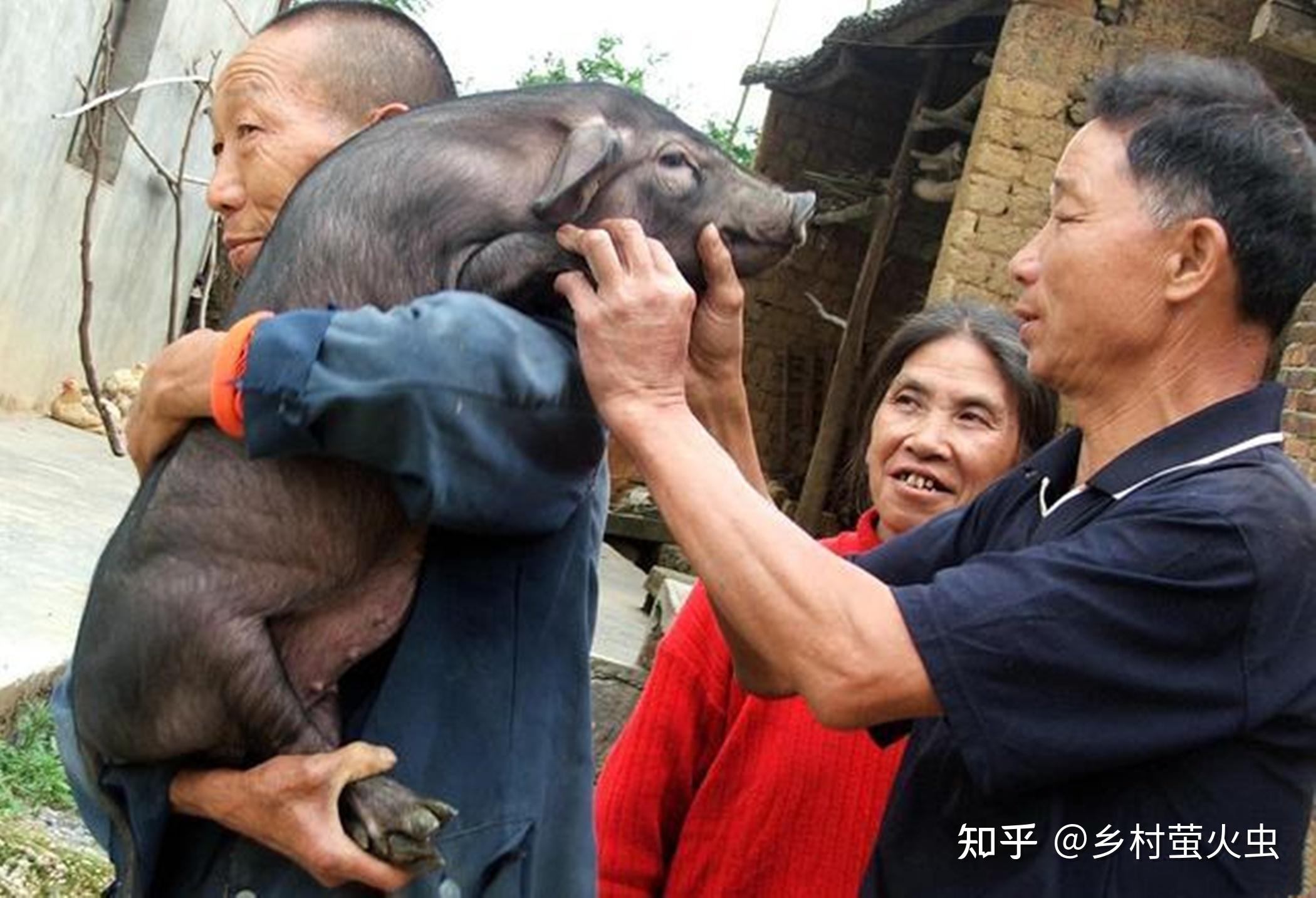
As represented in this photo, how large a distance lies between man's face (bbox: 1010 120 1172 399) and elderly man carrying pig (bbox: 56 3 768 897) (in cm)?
41

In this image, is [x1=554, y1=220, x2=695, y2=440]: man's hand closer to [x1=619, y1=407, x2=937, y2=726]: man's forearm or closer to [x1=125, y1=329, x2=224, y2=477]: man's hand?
[x1=619, y1=407, x2=937, y2=726]: man's forearm

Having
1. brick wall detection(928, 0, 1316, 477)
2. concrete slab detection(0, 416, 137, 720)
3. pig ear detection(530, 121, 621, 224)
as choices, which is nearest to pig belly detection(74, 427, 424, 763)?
pig ear detection(530, 121, 621, 224)

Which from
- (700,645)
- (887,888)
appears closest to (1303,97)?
(700,645)

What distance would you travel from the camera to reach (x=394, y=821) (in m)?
1.73

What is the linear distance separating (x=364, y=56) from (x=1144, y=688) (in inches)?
46.7

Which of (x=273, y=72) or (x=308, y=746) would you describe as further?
(x=273, y=72)

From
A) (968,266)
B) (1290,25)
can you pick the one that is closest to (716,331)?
(1290,25)

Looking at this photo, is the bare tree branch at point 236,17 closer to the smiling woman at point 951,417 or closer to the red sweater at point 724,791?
the smiling woman at point 951,417

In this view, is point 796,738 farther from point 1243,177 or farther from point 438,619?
point 1243,177

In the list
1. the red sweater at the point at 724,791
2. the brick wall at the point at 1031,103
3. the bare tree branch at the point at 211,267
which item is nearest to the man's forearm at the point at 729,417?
the red sweater at the point at 724,791

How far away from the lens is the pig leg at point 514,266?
1.91m

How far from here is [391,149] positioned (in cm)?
195

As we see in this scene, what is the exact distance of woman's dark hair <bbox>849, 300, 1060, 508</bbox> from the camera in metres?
3.05

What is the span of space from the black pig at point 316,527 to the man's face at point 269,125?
205mm
